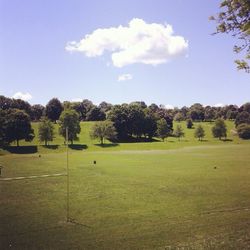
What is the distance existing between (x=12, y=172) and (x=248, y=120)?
145168 mm

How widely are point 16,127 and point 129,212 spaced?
3370 inches

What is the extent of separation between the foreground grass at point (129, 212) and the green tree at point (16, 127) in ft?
208

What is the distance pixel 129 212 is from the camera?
25891mm

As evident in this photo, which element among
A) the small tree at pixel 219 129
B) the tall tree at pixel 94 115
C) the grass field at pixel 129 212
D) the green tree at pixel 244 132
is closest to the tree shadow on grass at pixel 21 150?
the grass field at pixel 129 212

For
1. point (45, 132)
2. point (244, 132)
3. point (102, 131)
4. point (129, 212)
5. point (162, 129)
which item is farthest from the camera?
point (244, 132)

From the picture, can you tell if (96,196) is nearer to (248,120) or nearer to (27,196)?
(27,196)

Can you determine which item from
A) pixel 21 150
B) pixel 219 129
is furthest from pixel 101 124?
pixel 219 129

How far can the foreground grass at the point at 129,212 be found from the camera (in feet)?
64.3

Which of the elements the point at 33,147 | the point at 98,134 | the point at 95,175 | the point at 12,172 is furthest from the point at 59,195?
the point at 98,134

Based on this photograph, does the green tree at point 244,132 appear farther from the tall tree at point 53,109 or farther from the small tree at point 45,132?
the tall tree at point 53,109

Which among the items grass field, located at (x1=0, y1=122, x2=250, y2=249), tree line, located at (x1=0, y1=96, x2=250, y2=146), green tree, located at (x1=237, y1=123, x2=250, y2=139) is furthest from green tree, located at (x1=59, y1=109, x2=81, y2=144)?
green tree, located at (x1=237, y1=123, x2=250, y2=139)

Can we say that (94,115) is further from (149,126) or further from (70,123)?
(70,123)

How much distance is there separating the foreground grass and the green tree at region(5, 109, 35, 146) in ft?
208

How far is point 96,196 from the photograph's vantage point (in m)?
31.9
